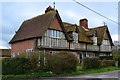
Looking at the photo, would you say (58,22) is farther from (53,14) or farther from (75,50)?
(75,50)

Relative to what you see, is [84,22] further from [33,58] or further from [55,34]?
[33,58]

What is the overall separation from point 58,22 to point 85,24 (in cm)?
1521

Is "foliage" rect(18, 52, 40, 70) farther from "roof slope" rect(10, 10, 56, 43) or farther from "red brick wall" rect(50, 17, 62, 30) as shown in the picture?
"red brick wall" rect(50, 17, 62, 30)

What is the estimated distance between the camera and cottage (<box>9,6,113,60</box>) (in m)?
33.8

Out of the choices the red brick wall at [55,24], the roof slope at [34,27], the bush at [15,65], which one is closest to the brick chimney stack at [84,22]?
the roof slope at [34,27]

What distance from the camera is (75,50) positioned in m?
40.0

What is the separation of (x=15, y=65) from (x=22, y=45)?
13.3m

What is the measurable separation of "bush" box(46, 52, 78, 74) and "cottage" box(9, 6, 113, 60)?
804 cm

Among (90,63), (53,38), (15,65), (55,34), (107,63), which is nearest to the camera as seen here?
(15,65)

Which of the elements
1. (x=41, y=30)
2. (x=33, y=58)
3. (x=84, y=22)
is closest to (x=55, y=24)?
(x=41, y=30)

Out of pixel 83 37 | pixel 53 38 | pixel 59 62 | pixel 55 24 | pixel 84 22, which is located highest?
pixel 84 22

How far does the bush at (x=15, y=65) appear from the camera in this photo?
23609mm

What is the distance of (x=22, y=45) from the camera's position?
36781 millimetres

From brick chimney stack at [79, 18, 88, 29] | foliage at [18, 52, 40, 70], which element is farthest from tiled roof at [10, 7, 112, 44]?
foliage at [18, 52, 40, 70]
